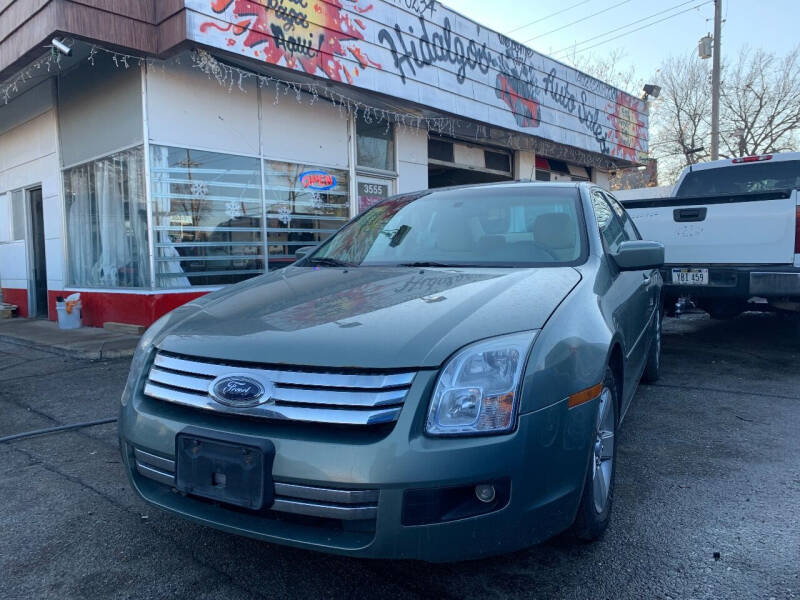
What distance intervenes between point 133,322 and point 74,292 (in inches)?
71.4

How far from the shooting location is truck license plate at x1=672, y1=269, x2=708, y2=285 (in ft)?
18.2

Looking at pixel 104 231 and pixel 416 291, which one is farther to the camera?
pixel 104 231

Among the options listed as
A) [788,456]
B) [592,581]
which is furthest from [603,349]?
[788,456]

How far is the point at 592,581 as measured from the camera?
2072 millimetres

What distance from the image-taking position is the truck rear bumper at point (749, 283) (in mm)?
4992

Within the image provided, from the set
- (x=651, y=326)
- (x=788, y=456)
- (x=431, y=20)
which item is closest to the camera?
(x=788, y=456)

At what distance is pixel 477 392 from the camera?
1.81 m

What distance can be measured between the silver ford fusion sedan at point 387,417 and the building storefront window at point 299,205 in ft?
18.8

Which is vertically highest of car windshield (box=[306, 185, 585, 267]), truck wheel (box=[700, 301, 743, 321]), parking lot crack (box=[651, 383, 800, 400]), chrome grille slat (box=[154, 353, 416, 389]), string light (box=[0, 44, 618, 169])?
string light (box=[0, 44, 618, 169])

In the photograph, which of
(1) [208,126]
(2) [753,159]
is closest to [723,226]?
(2) [753,159]

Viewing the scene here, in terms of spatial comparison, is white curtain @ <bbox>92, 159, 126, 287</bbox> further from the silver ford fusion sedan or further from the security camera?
the silver ford fusion sedan

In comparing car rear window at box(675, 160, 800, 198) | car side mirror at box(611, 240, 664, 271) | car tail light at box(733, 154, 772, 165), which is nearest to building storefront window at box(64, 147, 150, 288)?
car side mirror at box(611, 240, 664, 271)

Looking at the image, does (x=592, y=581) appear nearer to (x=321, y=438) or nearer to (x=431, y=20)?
(x=321, y=438)

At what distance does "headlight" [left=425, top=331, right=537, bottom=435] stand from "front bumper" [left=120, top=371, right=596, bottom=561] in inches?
1.4
